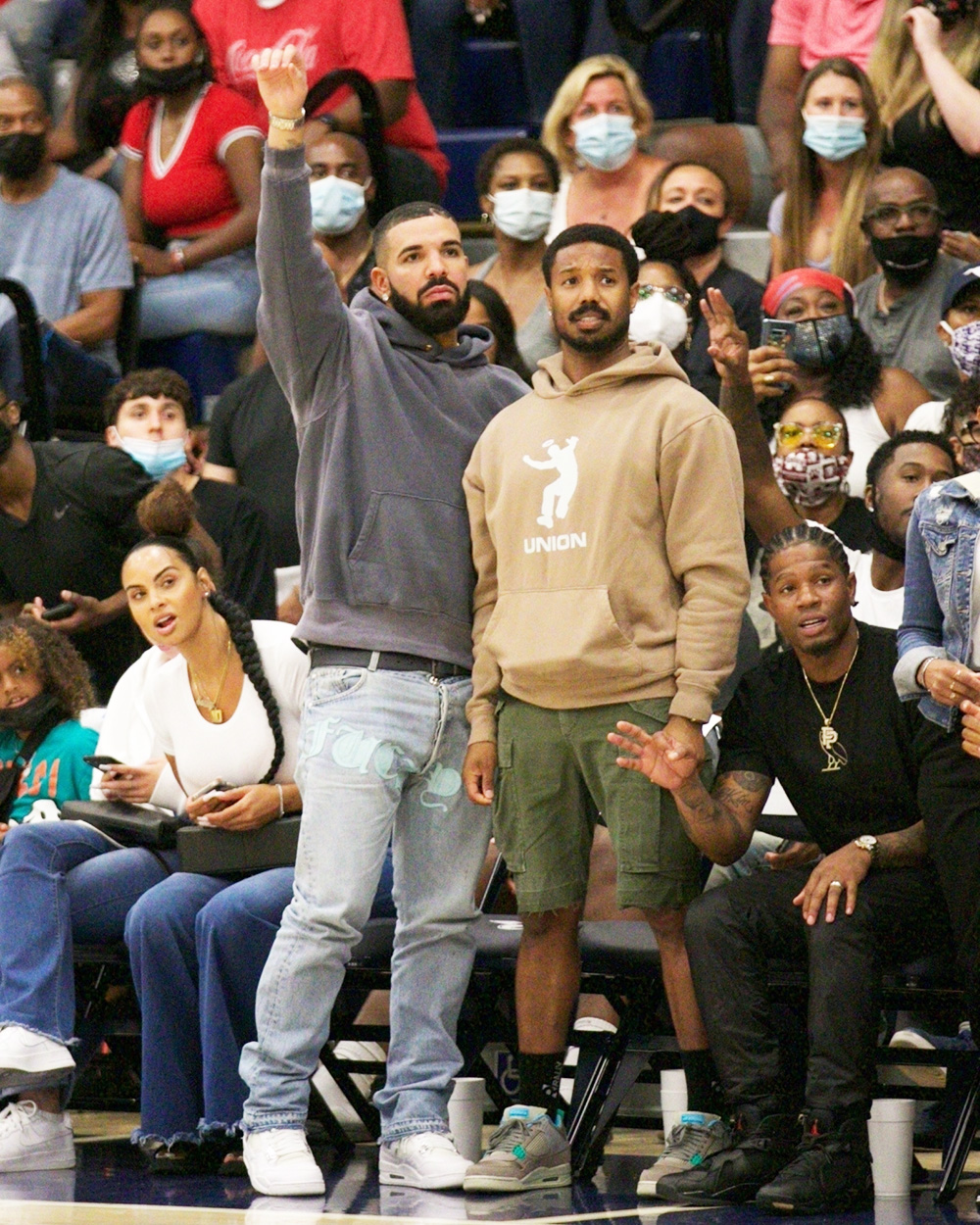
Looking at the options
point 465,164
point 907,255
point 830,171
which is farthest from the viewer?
point 465,164

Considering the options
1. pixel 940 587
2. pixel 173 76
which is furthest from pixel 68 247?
pixel 940 587

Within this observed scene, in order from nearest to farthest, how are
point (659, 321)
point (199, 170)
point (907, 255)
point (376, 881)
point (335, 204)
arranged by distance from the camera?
1. point (376, 881)
2. point (659, 321)
3. point (907, 255)
4. point (335, 204)
5. point (199, 170)

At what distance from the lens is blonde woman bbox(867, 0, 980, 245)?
7055 mm

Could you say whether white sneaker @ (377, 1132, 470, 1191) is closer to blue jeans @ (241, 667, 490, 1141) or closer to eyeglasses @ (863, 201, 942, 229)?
blue jeans @ (241, 667, 490, 1141)

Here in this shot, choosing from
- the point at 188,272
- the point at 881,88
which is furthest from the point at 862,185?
the point at 188,272

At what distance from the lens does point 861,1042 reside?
4.28 meters

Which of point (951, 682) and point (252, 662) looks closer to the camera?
point (951, 682)

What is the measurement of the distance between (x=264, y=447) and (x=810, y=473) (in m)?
2.01

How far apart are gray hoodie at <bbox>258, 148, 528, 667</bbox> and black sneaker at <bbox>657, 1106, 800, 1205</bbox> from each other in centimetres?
110

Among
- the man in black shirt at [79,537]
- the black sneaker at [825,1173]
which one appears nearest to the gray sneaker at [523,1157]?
the black sneaker at [825,1173]

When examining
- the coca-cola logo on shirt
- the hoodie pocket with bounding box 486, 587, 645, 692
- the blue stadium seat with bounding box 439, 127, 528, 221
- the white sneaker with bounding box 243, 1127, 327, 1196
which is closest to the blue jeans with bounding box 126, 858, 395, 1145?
the white sneaker with bounding box 243, 1127, 327, 1196

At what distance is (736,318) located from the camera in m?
6.67

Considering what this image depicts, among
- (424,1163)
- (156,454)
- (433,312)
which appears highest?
(433,312)

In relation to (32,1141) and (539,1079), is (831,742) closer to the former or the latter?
(539,1079)
